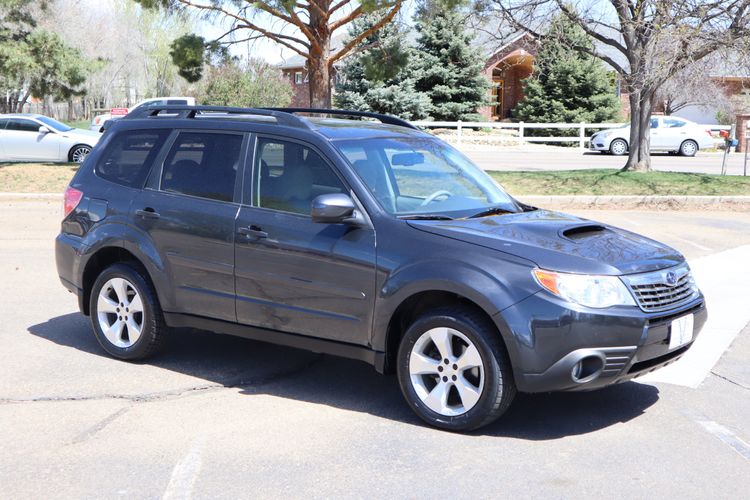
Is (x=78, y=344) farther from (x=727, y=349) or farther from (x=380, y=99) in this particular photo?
(x=380, y=99)

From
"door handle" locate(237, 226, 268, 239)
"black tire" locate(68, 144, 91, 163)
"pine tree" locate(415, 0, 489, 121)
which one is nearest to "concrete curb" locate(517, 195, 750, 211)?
"door handle" locate(237, 226, 268, 239)

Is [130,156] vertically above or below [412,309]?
above

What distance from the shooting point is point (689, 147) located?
33.6 m

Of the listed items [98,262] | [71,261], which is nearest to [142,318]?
[98,262]

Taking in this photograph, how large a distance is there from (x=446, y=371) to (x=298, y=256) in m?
1.20

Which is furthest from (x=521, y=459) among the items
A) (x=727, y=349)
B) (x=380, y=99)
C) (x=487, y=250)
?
(x=380, y=99)

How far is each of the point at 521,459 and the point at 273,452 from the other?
1295mm

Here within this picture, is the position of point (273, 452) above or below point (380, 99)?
below

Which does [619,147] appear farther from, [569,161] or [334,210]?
[334,210]

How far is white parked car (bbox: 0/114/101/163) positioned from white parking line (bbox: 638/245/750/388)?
17.3 meters

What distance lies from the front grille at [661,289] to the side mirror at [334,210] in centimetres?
162

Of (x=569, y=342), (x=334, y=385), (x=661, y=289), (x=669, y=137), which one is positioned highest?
(x=669, y=137)

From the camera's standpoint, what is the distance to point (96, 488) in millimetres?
4484

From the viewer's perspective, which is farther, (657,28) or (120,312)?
(657,28)
